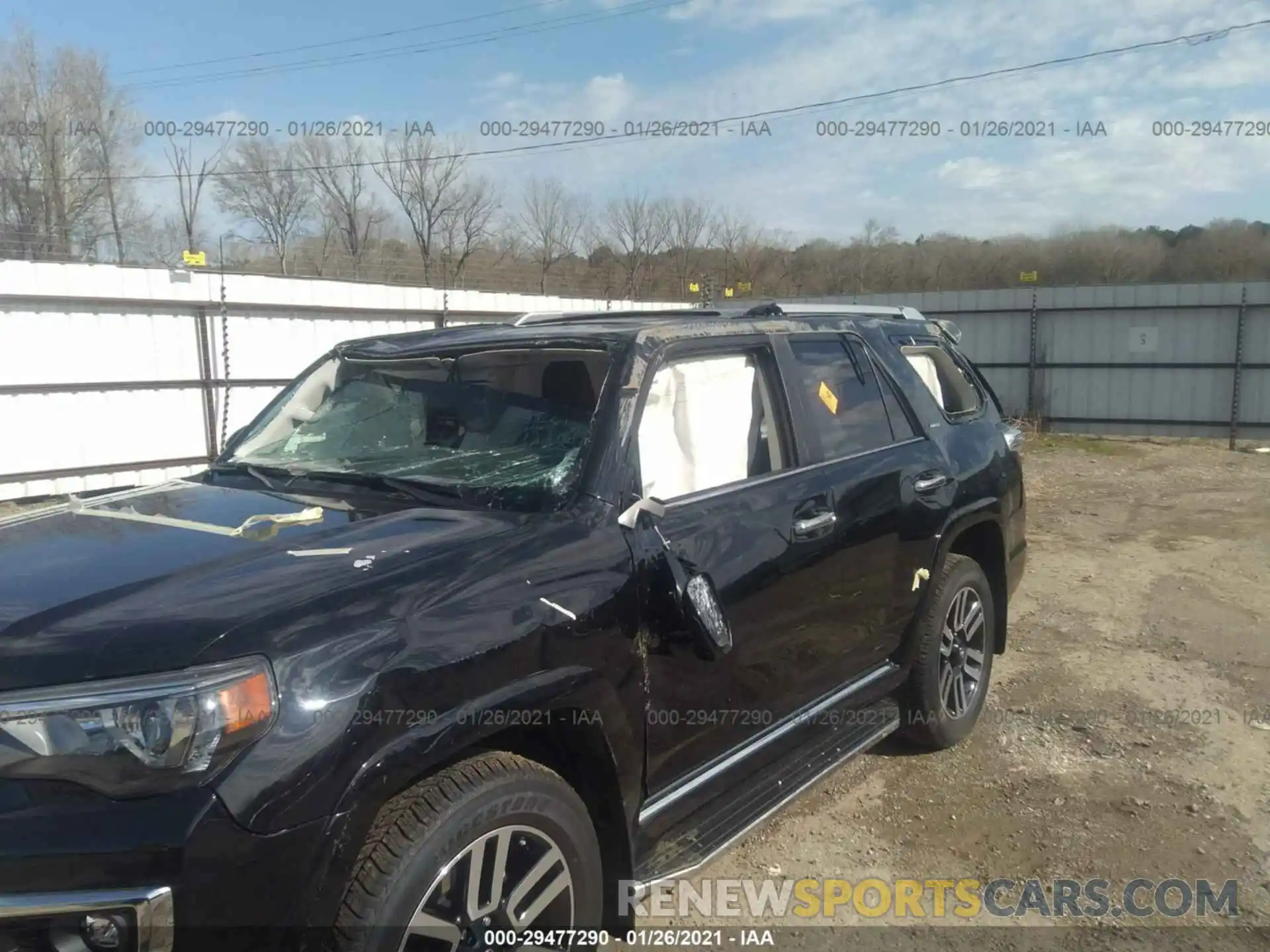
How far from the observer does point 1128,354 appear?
16.5 m

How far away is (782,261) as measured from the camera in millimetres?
31234

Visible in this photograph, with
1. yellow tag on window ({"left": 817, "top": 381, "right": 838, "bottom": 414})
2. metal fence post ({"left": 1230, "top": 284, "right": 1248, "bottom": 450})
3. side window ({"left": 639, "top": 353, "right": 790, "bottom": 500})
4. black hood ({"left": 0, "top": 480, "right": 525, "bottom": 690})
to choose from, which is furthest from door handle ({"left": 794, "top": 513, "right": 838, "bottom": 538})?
metal fence post ({"left": 1230, "top": 284, "right": 1248, "bottom": 450})

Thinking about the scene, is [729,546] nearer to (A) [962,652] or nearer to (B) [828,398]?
(B) [828,398]

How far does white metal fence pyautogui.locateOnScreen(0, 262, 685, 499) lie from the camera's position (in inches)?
406

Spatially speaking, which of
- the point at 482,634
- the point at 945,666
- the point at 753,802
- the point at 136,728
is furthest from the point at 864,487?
the point at 136,728

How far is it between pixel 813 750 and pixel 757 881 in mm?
511

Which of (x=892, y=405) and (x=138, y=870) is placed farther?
(x=892, y=405)

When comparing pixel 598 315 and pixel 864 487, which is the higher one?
pixel 598 315

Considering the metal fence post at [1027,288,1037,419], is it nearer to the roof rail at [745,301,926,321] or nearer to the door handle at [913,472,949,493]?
the roof rail at [745,301,926,321]

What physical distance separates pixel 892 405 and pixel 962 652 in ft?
4.06

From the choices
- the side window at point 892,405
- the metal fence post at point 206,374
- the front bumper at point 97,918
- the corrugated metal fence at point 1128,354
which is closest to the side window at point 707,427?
the side window at point 892,405

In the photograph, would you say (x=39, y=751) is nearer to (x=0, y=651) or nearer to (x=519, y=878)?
(x=0, y=651)

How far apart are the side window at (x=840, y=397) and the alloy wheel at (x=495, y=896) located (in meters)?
1.90

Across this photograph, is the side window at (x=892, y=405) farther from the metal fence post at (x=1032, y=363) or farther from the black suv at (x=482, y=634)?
the metal fence post at (x=1032, y=363)
